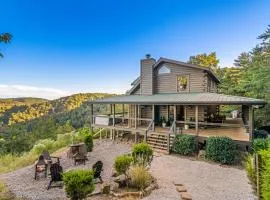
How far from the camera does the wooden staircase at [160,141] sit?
42.8 ft

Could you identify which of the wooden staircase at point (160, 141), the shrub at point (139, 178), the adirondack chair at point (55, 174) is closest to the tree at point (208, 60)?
the wooden staircase at point (160, 141)

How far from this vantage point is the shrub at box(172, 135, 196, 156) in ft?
39.0

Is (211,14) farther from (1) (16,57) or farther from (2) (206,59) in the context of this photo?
(1) (16,57)

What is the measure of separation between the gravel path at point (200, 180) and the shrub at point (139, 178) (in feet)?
1.54

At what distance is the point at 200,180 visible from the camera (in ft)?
26.1

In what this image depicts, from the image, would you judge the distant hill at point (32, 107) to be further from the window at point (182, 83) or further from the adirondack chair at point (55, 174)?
the adirondack chair at point (55, 174)

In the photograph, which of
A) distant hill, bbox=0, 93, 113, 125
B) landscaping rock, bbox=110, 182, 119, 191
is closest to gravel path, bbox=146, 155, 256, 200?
landscaping rock, bbox=110, 182, 119, 191

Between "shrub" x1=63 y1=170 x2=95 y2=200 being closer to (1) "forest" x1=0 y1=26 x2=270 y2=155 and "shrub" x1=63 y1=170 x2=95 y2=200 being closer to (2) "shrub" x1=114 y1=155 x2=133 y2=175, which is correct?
(2) "shrub" x1=114 y1=155 x2=133 y2=175

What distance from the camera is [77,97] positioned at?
49406mm

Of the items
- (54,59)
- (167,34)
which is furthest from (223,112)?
(54,59)

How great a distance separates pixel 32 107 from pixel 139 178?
136 ft

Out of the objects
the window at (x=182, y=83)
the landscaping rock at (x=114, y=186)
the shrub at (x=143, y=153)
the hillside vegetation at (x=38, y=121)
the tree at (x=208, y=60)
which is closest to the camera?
the landscaping rock at (x=114, y=186)

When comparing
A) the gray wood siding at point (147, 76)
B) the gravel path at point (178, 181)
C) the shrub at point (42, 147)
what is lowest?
the shrub at point (42, 147)

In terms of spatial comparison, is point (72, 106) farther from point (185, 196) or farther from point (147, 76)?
point (185, 196)
